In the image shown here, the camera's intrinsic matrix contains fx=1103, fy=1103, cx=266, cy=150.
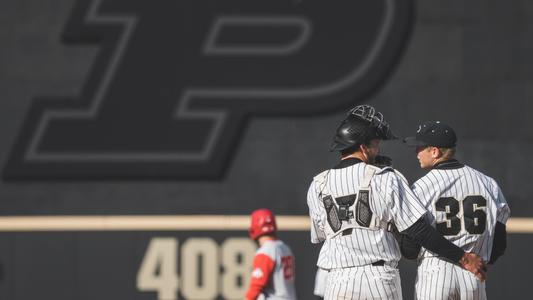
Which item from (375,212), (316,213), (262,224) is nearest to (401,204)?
(375,212)

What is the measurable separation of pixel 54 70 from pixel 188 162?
1.68 metres

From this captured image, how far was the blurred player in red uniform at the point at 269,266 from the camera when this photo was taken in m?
7.85

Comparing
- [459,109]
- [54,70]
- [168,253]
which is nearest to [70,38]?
[54,70]

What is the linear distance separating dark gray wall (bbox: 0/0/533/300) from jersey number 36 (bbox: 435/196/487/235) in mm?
4890

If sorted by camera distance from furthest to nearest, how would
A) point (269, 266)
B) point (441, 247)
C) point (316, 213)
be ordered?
point (269, 266) < point (316, 213) < point (441, 247)

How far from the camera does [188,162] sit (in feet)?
36.6

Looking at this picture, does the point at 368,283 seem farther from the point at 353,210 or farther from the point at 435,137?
the point at 435,137

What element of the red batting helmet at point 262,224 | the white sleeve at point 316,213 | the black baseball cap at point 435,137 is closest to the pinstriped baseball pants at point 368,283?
the white sleeve at point 316,213

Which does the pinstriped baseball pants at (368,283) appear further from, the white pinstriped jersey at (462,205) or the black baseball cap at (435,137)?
the black baseball cap at (435,137)

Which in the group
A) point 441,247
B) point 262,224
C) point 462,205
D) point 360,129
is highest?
point 262,224

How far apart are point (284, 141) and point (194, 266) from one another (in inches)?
61.3

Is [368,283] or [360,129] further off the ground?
[360,129]

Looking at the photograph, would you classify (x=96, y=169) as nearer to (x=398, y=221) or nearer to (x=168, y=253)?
(x=168, y=253)

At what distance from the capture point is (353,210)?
5.62m
